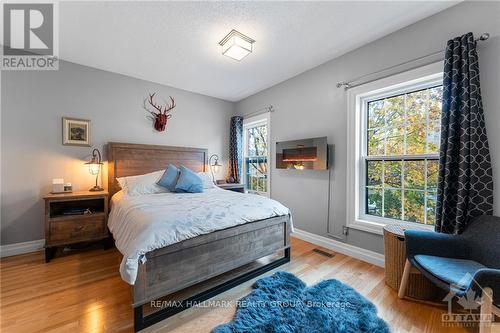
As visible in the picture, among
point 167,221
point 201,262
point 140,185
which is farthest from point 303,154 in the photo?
point 140,185

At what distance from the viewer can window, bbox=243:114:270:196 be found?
165 inches

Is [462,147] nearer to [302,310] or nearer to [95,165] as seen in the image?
[302,310]

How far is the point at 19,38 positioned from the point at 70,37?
27.6 inches

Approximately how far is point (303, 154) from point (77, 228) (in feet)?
10.8

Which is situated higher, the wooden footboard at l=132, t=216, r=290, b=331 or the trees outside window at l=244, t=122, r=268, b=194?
the trees outside window at l=244, t=122, r=268, b=194

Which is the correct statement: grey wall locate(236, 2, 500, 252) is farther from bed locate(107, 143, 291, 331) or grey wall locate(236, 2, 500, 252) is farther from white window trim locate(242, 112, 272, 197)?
bed locate(107, 143, 291, 331)

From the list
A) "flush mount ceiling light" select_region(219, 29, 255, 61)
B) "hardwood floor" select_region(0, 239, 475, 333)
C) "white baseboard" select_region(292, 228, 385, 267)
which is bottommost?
"hardwood floor" select_region(0, 239, 475, 333)

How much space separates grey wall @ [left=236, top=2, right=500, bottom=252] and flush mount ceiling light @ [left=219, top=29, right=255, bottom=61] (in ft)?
4.07

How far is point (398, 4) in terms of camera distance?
1.97 m

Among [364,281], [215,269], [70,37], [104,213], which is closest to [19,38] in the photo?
[70,37]

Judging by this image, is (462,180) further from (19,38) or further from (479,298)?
(19,38)

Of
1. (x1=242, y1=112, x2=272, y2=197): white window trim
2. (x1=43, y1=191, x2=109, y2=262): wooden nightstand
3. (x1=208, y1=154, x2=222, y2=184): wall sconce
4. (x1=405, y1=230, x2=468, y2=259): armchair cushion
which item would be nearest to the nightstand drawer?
(x1=43, y1=191, x2=109, y2=262): wooden nightstand

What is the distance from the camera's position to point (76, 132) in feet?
10.2

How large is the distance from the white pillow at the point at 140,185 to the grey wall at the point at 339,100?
2.05 meters
